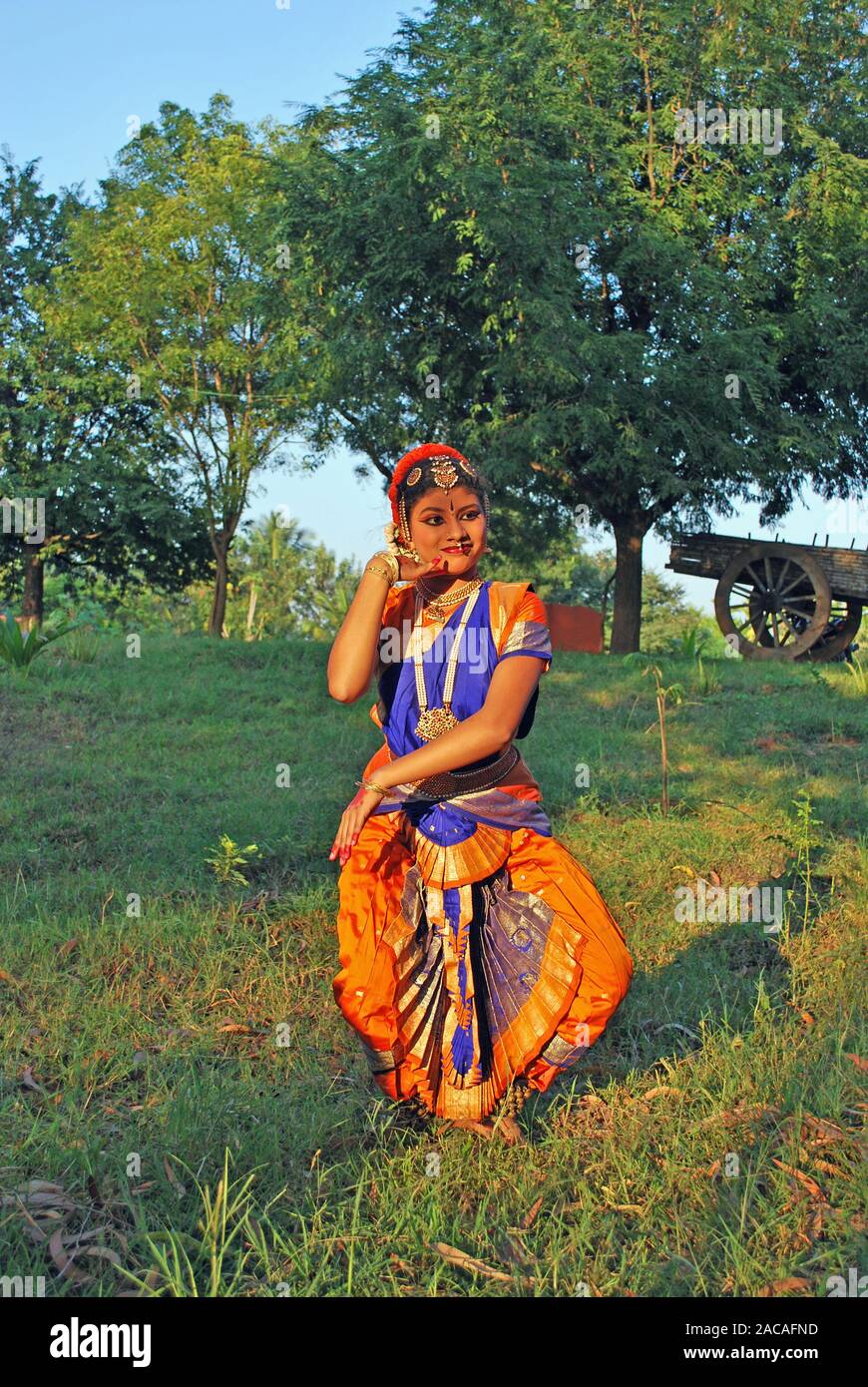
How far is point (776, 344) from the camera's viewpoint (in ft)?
55.2

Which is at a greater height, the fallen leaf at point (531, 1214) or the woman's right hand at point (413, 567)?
the woman's right hand at point (413, 567)

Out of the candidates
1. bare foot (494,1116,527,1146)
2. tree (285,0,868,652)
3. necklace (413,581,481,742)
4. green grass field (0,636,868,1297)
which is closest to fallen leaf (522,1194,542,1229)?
green grass field (0,636,868,1297)

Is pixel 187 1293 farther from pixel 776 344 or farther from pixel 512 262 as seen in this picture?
pixel 776 344

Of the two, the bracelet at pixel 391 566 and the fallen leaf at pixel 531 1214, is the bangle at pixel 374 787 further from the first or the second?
the fallen leaf at pixel 531 1214

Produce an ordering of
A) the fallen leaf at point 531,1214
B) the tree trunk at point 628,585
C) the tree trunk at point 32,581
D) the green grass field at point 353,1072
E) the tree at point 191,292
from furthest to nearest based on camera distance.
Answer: the tree trunk at point 32,581
the tree at point 191,292
the tree trunk at point 628,585
the fallen leaf at point 531,1214
the green grass field at point 353,1072

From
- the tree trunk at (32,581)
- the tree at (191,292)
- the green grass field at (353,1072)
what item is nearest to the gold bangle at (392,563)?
the green grass field at (353,1072)

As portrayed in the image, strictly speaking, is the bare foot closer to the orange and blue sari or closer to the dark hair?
the orange and blue sari

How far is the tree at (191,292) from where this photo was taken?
75.5 feet

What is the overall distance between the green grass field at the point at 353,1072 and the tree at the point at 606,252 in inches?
337

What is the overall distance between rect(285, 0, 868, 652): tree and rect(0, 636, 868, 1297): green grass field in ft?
28.1

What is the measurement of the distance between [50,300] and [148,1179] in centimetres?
2626

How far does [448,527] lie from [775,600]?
43.4 feet

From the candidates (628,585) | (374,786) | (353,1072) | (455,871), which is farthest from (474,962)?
(628,585)

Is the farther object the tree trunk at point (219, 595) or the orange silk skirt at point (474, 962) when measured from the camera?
the tree trunk at point (219, 595)
